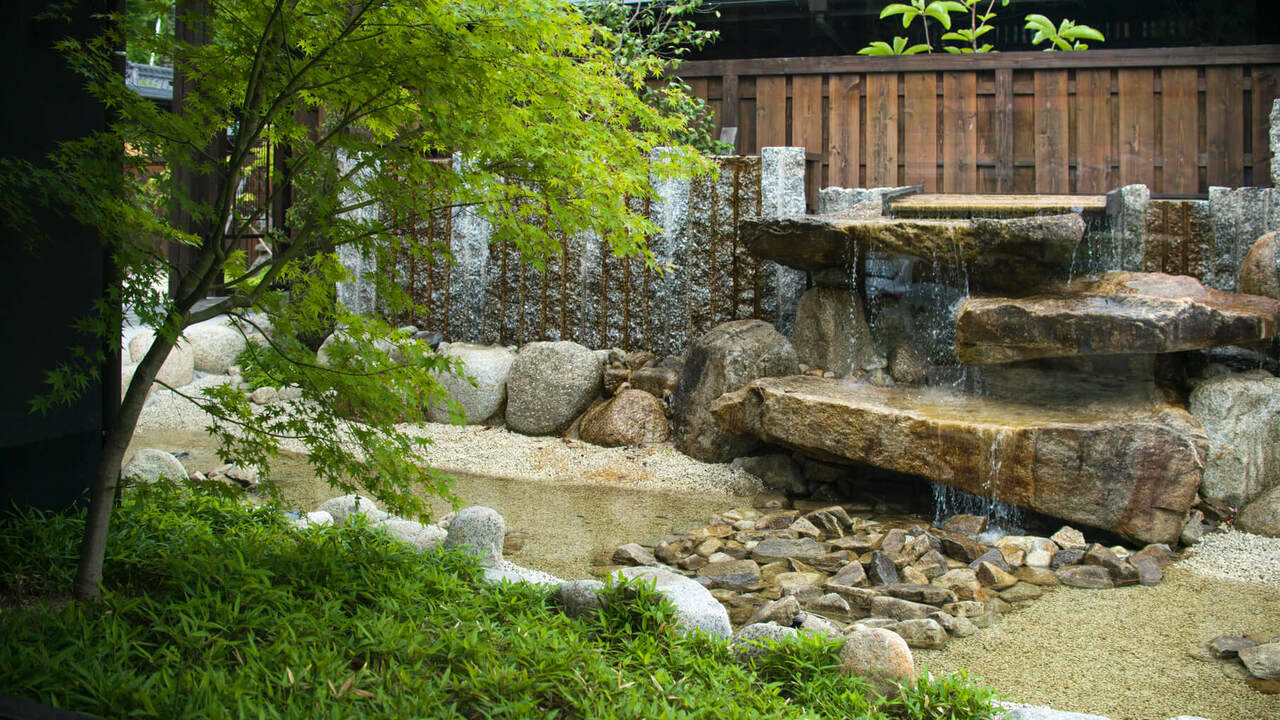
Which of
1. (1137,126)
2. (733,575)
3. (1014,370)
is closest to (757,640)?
(733,575)

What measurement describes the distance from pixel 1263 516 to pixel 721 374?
3861 mm

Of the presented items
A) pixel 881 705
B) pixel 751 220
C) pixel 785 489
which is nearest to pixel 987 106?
pixel 751 220

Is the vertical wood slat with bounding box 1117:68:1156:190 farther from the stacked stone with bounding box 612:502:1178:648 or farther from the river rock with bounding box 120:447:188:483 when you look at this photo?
the river rock with bounding box 120:447:188:483

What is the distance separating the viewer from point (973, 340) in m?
6.21

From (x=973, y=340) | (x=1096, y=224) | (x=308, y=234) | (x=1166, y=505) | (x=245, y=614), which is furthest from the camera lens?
(x=1096, y=224)

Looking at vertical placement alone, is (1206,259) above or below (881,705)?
above

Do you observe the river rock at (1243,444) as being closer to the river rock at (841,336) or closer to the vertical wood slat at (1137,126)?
the river rock at (841,336)

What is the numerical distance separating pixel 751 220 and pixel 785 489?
218 cm

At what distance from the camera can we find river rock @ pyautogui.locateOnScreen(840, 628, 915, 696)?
3279mm

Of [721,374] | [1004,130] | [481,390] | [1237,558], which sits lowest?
[1237,558]

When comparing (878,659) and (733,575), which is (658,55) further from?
(878,659)

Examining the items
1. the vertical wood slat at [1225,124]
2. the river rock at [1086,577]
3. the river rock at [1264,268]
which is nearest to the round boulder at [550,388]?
the river rock at [1086,577]

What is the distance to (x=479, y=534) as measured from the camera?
14.2ft

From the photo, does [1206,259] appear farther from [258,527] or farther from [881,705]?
[258,527]
